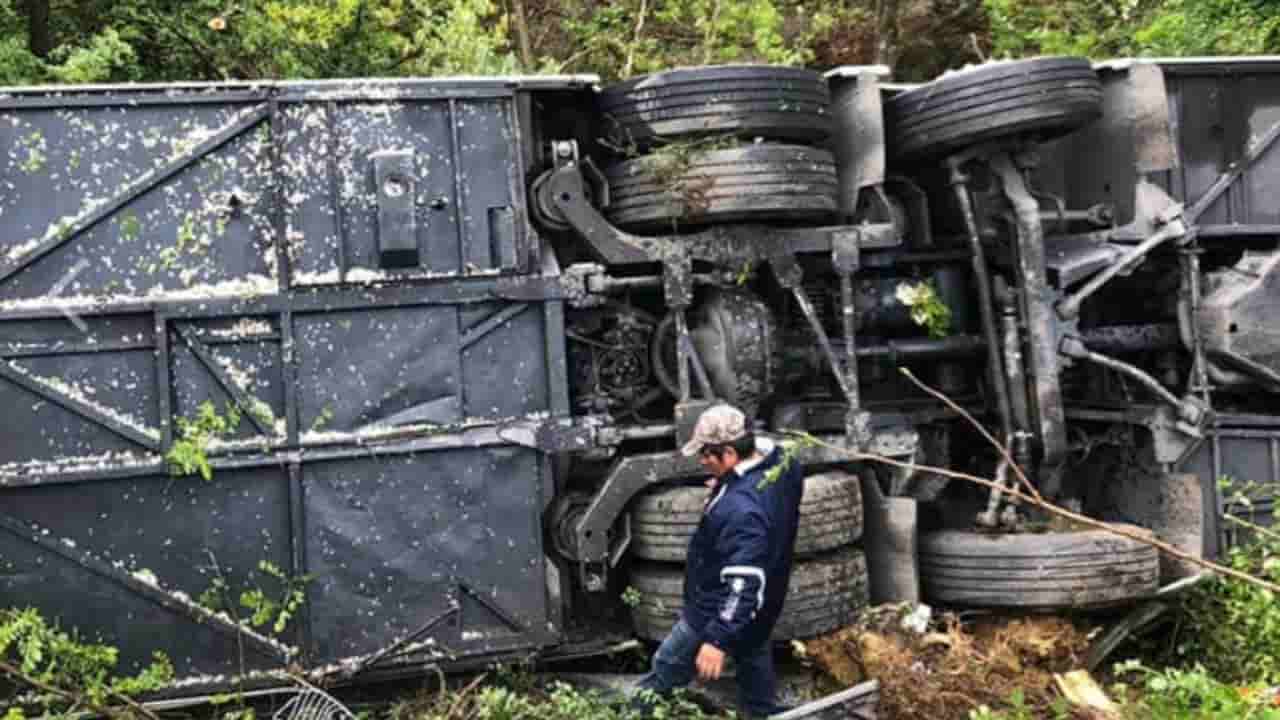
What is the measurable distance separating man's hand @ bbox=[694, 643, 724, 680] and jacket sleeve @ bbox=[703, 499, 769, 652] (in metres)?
0.02

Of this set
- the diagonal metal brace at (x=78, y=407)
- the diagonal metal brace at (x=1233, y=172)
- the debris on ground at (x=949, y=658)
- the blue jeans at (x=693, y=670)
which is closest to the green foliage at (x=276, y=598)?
the diagonal metal brace at (x=78, y=407)

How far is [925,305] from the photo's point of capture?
244 inches

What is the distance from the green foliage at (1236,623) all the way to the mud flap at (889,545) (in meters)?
1.30

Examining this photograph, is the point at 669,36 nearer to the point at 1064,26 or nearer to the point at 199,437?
the point at 1064,26

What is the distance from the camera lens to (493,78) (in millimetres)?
5348

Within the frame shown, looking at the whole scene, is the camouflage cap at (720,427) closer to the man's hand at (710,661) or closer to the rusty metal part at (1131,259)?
the man's hand at (710,661)

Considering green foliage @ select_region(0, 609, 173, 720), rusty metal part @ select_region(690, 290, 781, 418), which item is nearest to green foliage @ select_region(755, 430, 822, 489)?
rusty metal part @ select_region(690, 290, 781, 418)

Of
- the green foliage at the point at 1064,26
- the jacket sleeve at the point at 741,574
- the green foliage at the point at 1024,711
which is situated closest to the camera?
the green foliage at the point at 1024,711

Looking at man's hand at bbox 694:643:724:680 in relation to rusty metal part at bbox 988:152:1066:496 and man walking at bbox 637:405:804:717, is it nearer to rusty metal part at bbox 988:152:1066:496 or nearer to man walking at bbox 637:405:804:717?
man walking at bbox 637:405:804:717

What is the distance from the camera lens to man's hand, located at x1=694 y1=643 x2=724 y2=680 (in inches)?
185

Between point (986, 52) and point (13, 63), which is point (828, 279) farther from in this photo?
point (986, 52)

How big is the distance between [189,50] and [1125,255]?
19.7ft

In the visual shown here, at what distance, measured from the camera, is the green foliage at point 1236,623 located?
5371 millimetres

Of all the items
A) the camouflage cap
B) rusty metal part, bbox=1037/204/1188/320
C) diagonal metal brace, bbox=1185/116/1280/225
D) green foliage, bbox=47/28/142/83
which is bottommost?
the camouflage cap
